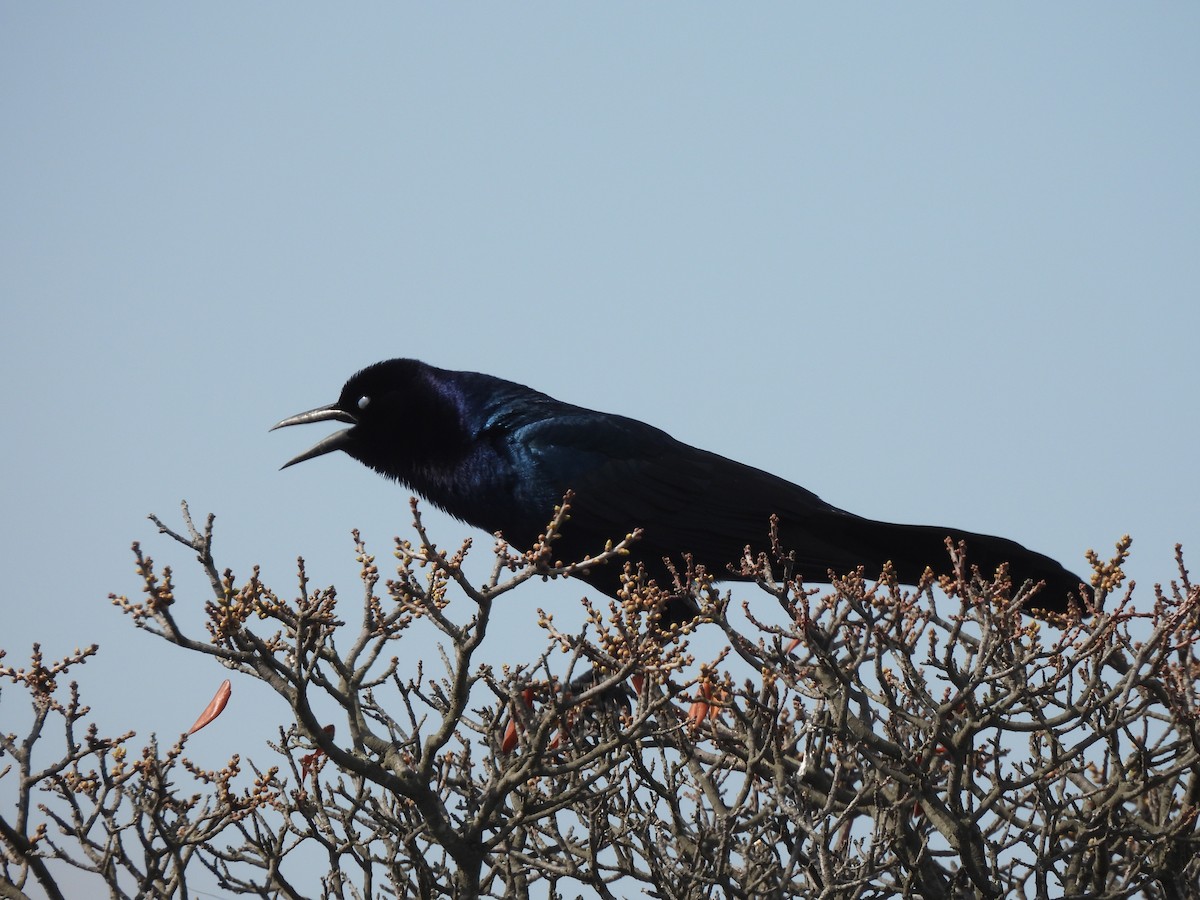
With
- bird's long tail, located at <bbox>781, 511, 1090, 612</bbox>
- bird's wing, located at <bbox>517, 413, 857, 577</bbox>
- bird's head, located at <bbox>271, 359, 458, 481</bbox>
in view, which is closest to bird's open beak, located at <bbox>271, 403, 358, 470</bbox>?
bird's head, located at <bbox>271, 359, 458, 481</bbox>

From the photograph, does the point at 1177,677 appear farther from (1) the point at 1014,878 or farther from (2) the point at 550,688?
(2) the point at 550,688

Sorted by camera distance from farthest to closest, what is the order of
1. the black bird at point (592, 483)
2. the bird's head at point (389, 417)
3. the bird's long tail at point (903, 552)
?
the bird's head at point (389, 417), the black bird at point (592, 483), the bird's long tail at point (903, 552)

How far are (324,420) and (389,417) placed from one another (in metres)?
0.50

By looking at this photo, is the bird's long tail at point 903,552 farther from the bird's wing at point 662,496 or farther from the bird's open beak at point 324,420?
the bird's open beak at point 324,420

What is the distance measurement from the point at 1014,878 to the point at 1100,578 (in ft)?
4.80

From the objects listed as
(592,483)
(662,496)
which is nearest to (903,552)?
(662,496)

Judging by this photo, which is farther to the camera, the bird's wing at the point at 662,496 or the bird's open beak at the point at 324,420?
the bird's open beak at the point at 324,420

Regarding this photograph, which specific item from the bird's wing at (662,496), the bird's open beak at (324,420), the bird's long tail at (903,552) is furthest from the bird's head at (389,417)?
the bird's long tail at (903,552)

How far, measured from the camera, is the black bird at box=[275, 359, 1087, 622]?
22.4 feet

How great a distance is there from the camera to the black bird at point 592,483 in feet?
22.4

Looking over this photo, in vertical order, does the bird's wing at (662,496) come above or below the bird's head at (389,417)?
below

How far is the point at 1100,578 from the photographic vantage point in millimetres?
4137

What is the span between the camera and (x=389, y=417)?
7.56 metres

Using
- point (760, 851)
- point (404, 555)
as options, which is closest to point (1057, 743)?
point (760, 851)
